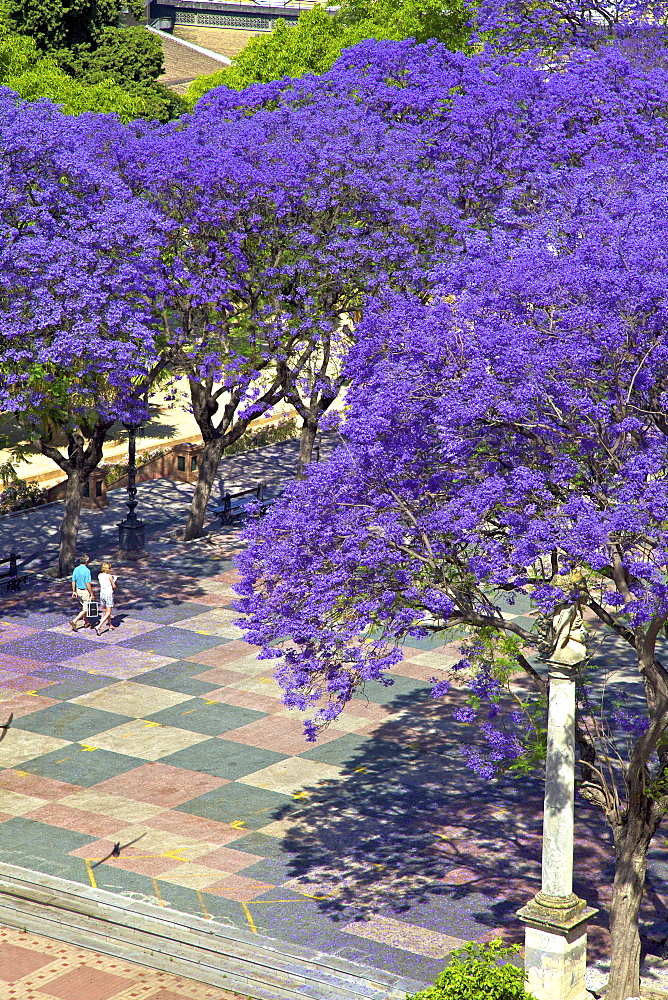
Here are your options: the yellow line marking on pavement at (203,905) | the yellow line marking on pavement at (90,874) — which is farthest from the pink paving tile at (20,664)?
the yellow line marking on pavement at (203,905)

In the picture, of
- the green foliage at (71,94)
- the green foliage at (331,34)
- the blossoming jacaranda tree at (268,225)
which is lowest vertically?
the blossoming jacaranda tree at (268,225)

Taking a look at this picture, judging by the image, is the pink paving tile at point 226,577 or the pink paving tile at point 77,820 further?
the pink paving tile at point 226,577

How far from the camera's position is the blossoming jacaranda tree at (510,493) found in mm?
14828

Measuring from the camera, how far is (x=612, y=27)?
3538 cm

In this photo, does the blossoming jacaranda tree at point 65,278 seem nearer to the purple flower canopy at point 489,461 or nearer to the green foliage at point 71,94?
the purple flower canopy at point 489,461

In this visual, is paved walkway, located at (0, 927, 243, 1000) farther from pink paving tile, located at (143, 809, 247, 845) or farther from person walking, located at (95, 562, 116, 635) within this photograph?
person walking, located at (95, 562, 116, 635)

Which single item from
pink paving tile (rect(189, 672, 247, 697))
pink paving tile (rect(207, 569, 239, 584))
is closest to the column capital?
pink paving tile (rect(189, 672, 247, 697))

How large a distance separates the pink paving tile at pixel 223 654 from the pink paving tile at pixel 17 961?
404 inches

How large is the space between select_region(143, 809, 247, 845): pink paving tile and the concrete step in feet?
6.72

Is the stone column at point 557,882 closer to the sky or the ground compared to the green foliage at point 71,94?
closer to the ground

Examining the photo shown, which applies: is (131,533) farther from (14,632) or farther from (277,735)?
(277,735)

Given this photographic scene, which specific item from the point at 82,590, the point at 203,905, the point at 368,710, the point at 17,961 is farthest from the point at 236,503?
the point at 17,961

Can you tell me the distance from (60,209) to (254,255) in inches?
198

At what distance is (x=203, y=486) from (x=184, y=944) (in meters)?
18.1
